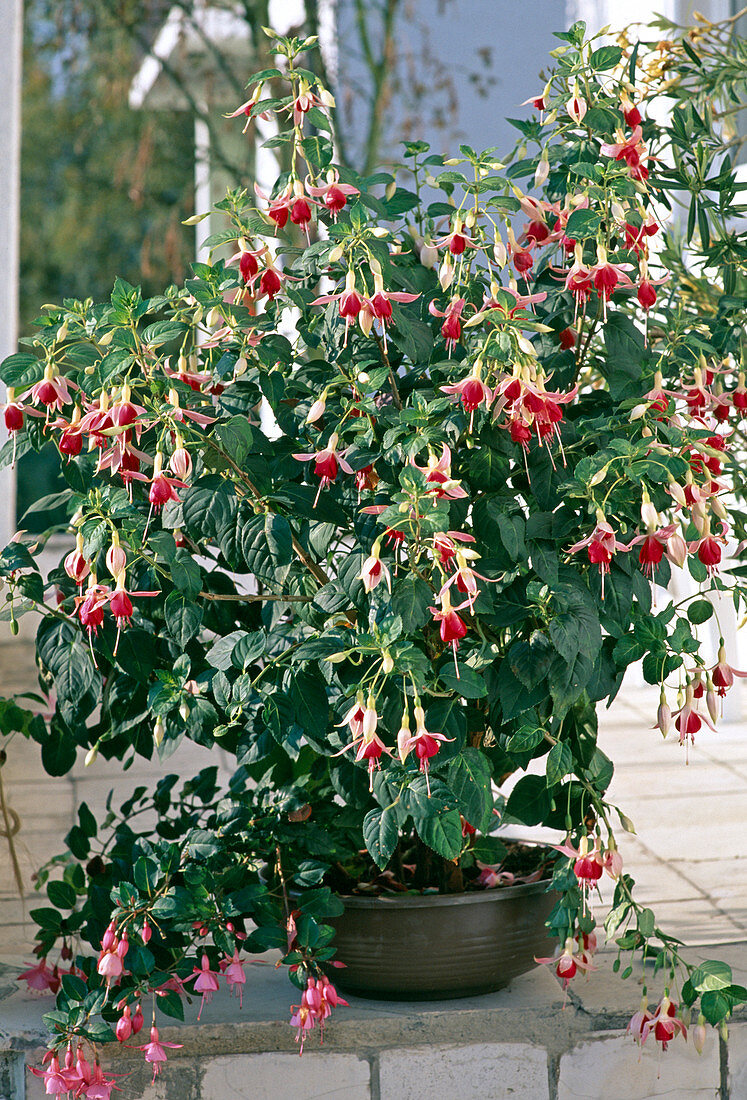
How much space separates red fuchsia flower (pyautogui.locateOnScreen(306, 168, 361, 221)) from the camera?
4.19 ft

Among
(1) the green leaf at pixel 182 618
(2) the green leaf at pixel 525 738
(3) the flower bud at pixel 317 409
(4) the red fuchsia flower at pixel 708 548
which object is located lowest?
(2) the green leaf at pixel 525 738

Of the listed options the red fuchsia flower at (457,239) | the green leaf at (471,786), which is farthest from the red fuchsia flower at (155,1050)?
the red fuchsia flower at (457,239)

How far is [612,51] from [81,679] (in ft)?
2.95

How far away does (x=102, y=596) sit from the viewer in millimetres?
1248

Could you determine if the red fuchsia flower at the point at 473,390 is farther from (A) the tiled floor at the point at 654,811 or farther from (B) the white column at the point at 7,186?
(B) the white column at the point at 7,186

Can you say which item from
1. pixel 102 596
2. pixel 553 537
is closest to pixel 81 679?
pixel 102 596

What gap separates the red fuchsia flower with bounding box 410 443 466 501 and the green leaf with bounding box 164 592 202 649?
0.34 meters

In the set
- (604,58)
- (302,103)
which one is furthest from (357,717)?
(604,58)

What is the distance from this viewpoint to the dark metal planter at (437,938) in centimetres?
149

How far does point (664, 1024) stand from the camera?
4.63 ft

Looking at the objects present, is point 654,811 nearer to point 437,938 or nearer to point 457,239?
point 437,938

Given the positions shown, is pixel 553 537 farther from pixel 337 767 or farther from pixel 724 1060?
pixel 724 1060

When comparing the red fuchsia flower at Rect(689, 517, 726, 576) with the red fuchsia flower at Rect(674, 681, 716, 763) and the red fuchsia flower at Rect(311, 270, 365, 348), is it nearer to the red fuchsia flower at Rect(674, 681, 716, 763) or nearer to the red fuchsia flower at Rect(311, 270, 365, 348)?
the red fuchsia flower at Rect(674, 681, 716, 763)

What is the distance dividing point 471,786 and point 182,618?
366 mm
